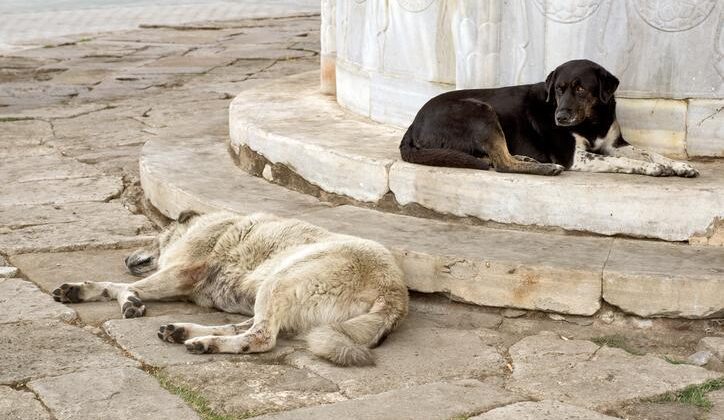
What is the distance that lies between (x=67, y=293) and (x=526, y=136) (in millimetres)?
2384

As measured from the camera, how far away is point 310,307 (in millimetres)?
4684

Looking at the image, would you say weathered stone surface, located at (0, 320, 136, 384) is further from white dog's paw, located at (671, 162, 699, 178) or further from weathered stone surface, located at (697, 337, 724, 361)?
white dog's paw, located at (671, 162, 699, 178)

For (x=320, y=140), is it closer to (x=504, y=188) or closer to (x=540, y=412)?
(x=504, y=188)

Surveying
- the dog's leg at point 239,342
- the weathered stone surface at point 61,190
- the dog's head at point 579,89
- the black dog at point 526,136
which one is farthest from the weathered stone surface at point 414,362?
the weathered stone surface at point 61,190

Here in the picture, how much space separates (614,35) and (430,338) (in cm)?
211

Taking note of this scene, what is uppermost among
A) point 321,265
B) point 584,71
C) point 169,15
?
point 584,71

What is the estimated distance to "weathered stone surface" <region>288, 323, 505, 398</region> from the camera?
14.5 ft

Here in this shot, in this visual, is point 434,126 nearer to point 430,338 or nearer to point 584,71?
point 584,71

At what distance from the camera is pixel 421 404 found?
418 cm

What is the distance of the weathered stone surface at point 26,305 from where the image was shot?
5141 mm

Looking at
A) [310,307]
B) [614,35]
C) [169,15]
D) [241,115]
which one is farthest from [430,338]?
[169,15]

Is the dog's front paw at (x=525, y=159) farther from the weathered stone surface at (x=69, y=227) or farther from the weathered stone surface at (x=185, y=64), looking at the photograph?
the weathered stone surface at (x=185, y=64)

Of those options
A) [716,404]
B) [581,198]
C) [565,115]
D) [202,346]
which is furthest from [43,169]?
[716,404]

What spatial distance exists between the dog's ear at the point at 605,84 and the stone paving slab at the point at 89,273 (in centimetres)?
214
